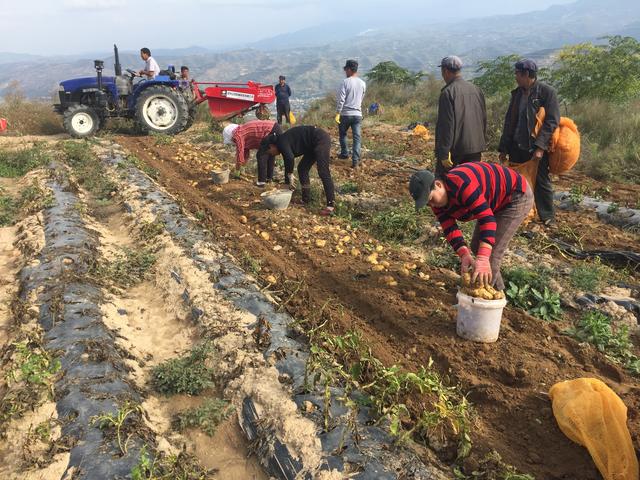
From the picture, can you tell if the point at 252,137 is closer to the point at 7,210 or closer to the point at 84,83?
the point at 7,210

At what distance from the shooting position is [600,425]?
232cm

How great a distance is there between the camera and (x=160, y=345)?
141 inches

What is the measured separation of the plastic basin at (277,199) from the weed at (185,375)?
308cm

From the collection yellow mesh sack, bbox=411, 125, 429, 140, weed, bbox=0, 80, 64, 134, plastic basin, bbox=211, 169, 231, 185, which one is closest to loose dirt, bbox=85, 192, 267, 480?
plastic basin, bbox=211, 169, 231, 185

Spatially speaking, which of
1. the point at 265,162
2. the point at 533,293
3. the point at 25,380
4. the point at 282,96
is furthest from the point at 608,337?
the point at 282,96

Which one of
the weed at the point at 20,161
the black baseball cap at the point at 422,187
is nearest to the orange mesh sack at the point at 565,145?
the black baseball cap at the point at 422,187

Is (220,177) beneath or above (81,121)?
beneath

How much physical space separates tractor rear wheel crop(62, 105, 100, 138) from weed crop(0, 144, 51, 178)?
1.89 metres

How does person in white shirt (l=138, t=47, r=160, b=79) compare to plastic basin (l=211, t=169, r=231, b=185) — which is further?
person in white shirt (l=138, t=47, r=160, b=79)

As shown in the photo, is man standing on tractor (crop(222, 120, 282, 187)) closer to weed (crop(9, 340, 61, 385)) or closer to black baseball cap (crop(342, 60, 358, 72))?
black baseball cap (crop(342, 60, 358, 72))

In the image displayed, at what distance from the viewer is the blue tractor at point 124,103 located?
36.6 feet

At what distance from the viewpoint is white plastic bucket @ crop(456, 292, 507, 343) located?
10.4ft

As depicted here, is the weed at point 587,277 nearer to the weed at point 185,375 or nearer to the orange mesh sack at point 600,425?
the orange mesh sack at point 600,425

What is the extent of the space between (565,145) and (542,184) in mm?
552
